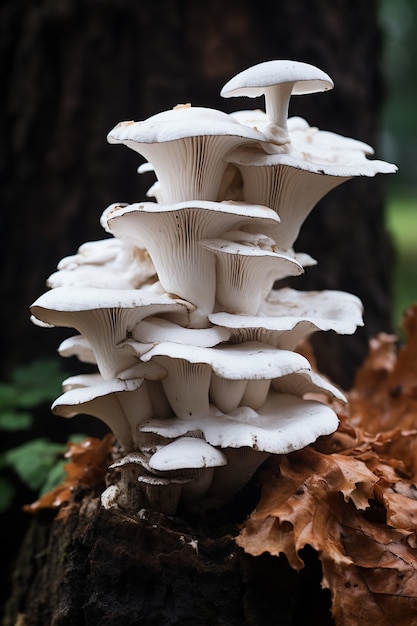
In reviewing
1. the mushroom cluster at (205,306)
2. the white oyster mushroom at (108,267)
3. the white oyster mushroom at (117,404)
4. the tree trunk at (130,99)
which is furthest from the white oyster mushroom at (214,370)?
the tree trunk at (130,99)

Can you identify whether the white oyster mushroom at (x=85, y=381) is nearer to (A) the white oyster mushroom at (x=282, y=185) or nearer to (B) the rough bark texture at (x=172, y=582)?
(B) the rough bark texture at (x=172, y=582)

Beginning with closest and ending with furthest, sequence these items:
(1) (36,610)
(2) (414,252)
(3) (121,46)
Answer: (1) (36,610), (3) (121,46), (2) (414,252)

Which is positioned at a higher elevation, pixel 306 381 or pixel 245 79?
pixel 245 79

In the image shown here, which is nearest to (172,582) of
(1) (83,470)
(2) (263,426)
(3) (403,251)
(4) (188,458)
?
(4) (188,458)

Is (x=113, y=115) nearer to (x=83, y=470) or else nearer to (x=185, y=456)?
(x=83, y=470)

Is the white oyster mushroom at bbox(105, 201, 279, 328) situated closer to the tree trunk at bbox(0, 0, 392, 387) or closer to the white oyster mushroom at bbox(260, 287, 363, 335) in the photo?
the white oyster mushroom at bbox(260, 287, 363, 335)

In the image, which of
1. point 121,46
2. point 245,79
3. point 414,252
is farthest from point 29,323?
point 414,252

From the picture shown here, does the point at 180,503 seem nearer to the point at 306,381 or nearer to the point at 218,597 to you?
the point at 218,597
